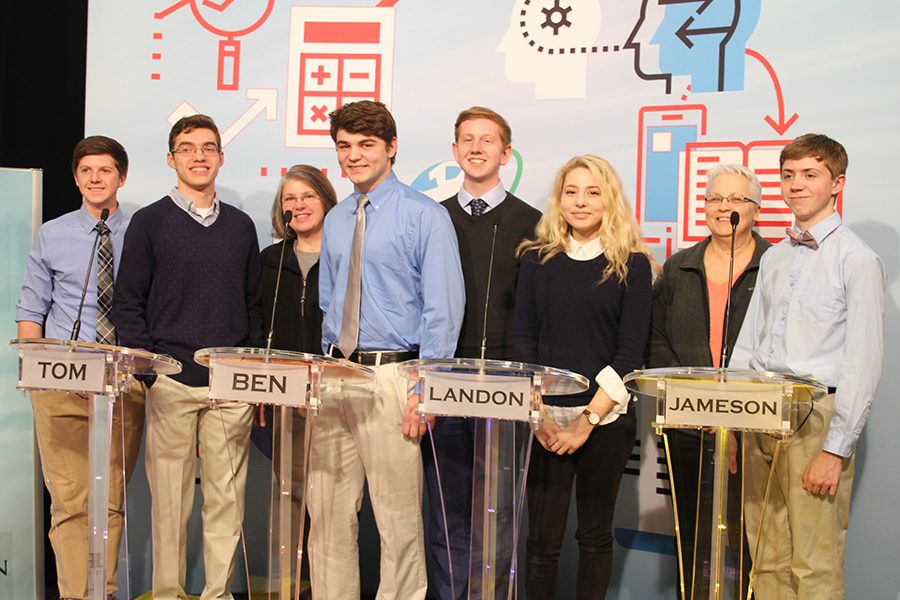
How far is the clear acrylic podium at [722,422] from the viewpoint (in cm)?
244

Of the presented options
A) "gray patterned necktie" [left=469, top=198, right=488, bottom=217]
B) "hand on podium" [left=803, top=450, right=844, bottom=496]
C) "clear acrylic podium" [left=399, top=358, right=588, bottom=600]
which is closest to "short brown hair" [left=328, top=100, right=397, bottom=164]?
"gray patterned necktie" [left=469, top=198, right=488, bottom=217]

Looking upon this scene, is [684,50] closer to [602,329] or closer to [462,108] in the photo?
[462,108]

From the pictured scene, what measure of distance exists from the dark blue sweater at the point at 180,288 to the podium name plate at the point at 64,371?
65cm

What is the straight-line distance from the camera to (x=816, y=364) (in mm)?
2971

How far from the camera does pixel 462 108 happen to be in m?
4.24

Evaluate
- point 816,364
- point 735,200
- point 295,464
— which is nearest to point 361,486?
point 295,464

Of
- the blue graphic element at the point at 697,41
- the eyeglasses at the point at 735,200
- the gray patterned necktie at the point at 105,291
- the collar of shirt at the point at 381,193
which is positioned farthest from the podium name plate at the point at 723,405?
the gray patterned necktie at the point at 105,291

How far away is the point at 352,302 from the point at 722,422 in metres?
1.35

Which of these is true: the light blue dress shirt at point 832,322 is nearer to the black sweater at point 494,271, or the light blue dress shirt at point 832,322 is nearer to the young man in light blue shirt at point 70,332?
the black sweater at point 494,271

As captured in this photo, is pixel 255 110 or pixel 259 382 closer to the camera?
pixel 259 382

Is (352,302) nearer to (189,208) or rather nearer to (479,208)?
(479,208)

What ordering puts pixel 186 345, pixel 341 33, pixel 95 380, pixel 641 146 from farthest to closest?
pixel 341 33 < pixel 641 146 < pixel 186 345 < pixel 95 380

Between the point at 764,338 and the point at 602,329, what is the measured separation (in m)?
0.54

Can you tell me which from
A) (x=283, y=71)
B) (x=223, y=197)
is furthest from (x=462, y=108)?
(x=223, y=197)
